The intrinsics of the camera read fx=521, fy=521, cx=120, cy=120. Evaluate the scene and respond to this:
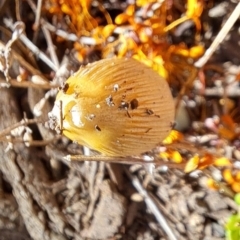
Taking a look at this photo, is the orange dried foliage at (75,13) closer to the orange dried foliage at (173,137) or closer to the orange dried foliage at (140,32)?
the orange dried foliage at (140,32)

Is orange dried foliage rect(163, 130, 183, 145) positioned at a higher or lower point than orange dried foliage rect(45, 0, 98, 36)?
lower

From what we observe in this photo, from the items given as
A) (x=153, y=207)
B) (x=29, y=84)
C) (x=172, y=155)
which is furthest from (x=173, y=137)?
(x=29, y=84)

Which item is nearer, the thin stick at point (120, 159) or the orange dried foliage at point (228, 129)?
the thin stick at point (120, 159)

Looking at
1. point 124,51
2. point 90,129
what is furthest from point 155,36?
point 90,129

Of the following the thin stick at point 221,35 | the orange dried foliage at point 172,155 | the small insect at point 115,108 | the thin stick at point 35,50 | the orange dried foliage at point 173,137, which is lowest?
the orange dried foliage at point 172,155

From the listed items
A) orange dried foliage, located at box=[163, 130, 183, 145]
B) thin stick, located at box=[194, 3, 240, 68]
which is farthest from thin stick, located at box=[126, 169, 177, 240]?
thin stick, located at box=[194, 3, 240, 68]

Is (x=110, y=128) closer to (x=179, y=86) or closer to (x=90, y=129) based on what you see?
(x=90, y=129)

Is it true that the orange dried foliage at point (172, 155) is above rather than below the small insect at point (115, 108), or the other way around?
below

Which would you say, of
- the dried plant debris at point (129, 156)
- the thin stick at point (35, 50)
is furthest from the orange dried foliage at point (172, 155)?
the thin stick at point (35, 50)

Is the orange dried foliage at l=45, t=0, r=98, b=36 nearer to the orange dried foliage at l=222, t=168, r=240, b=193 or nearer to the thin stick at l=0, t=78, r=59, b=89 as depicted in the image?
the thin stick at l=0, t=78, r=59, b=89
